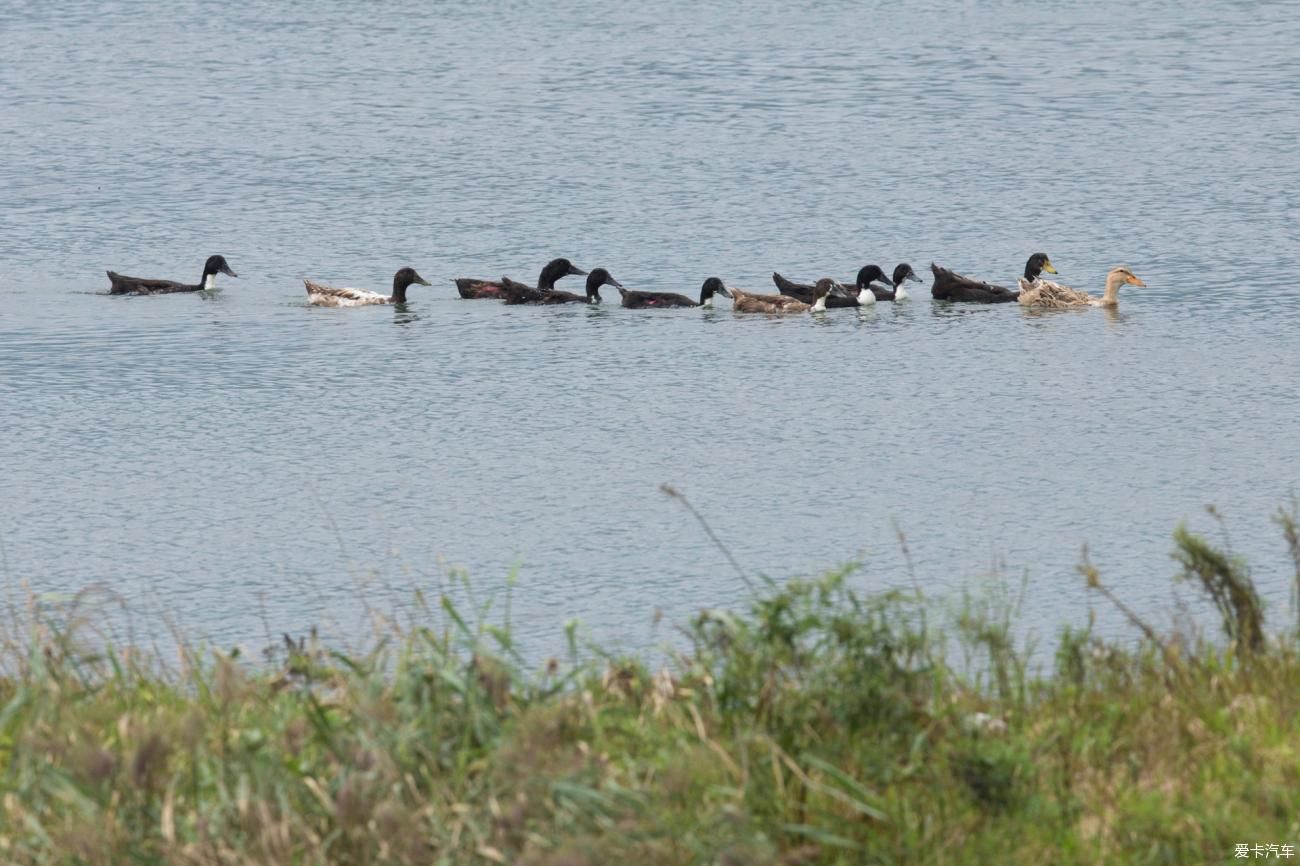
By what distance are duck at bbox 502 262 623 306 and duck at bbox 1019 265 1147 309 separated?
4683 mm

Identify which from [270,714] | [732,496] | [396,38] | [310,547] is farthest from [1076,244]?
[396,38]

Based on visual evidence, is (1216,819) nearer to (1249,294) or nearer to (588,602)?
(588,602)

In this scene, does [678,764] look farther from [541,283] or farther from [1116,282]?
[541,283]

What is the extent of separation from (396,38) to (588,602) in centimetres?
4171

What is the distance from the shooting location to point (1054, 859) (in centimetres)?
616

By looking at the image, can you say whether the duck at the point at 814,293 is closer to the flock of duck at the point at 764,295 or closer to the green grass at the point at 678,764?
the flock of duck at the point at 764,295

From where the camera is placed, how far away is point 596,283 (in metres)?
25.3

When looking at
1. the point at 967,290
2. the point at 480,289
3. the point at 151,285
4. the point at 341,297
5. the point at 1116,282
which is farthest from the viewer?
the point at 151,285

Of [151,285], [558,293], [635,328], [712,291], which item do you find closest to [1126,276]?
[712,291]

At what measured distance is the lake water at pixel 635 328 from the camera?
13727 mm

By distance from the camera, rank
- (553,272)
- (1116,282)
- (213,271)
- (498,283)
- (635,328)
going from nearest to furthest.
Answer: (635,328), (1116,282), (498,283), (553,272), (213,271)

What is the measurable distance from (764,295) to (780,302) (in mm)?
225

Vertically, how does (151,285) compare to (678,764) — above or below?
above

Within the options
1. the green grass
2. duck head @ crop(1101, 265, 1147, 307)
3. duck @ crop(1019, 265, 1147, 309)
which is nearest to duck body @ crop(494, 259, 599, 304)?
duck @ crop(1019, 265, 1147, 309)
